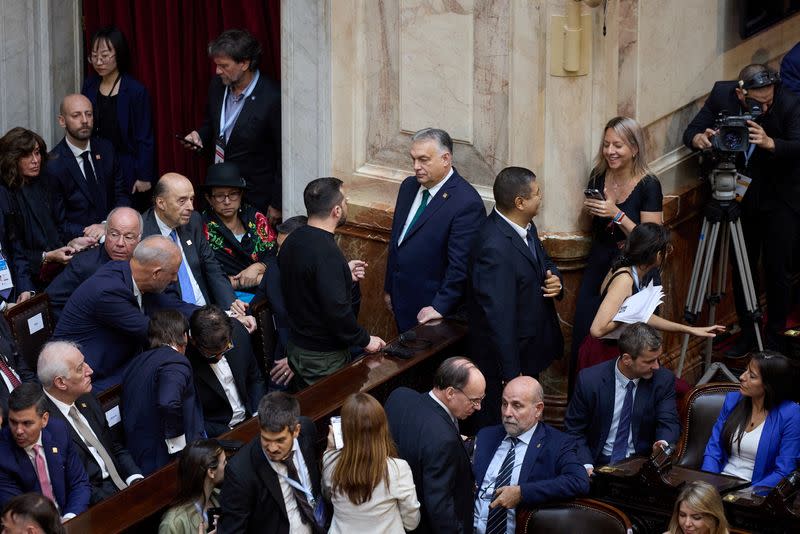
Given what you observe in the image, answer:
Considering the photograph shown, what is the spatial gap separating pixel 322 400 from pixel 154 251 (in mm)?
1090

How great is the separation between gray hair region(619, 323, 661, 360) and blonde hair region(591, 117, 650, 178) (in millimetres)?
1247

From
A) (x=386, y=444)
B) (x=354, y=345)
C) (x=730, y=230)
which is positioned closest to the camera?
(x=386, y=444)

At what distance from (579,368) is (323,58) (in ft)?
7.89

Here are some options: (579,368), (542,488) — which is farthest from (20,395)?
(579,368)

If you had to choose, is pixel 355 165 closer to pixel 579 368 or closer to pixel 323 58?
pixel 323 58

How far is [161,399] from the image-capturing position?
730 centimetres

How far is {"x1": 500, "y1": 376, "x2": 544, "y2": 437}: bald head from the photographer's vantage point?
724 centimetres

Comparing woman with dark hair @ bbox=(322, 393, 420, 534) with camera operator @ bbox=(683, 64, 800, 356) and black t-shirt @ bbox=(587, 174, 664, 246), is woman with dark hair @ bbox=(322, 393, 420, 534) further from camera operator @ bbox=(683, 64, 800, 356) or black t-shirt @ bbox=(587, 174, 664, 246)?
camera operator @ bbox=(683, 64, 800, 356)

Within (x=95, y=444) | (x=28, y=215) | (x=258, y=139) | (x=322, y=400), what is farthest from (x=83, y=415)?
(x=258, y=139)

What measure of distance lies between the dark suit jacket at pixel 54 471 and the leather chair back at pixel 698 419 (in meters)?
2.65

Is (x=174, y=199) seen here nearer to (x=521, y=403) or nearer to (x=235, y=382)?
(x=235, y=382)

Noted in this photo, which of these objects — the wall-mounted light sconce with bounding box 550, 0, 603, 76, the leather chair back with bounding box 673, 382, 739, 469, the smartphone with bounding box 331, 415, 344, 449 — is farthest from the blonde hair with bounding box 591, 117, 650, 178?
the smartphone with bounding box 331, 415, 344, 449

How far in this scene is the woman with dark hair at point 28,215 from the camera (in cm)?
916

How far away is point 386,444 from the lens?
6.45 meters
